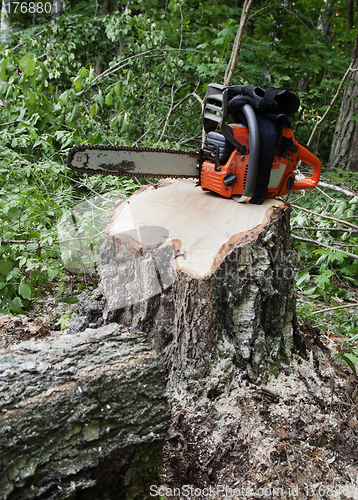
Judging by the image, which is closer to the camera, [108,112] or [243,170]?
[243,170]

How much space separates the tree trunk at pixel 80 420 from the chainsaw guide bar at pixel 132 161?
33.9 inches

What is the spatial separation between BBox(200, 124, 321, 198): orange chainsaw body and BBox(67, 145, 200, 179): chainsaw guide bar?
108 mm

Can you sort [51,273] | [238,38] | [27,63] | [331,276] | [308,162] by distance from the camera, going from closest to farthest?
[308,162]
[51,273]
[27,63]
[331,276]
[238,38]

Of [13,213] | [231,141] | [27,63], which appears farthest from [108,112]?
[231,141]

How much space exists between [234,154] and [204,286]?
798 millimetres

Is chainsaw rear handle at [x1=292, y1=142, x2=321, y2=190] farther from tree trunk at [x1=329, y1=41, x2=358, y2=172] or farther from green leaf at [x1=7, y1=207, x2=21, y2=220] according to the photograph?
tree trunk at [x1=329, y1=41, x2=358, y2=172]

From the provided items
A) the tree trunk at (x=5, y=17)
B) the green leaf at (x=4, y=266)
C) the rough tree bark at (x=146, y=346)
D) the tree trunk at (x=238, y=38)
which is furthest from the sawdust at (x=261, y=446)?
the tree trunk at (x=5, y=17)

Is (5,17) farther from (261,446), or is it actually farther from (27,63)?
(261,446)

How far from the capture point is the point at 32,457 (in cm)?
103

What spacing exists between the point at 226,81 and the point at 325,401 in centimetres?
326

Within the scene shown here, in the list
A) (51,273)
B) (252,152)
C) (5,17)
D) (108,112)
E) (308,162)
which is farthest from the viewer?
(5,17)

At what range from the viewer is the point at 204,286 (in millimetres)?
1449

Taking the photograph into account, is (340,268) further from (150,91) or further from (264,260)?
(150,91)

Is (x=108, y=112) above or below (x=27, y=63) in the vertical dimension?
below
